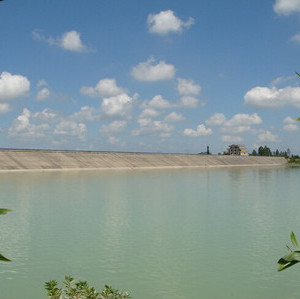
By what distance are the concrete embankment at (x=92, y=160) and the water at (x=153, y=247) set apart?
161 ft

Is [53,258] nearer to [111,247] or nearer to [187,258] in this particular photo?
[111,247]

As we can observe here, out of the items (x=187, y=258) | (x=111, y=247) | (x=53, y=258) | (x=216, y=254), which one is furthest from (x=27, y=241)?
(x=216, y=254)

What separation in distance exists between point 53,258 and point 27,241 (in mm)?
2712

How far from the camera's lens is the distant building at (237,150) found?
610 ft

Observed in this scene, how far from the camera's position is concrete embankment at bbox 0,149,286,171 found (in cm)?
7150

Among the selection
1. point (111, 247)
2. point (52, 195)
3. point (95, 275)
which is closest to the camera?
point (95, 275)

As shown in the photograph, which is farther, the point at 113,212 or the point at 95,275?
the point at 113,212

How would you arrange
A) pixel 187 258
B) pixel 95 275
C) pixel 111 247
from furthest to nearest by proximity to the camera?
pixel 111 247 → pixel 187 258 → pixel 95 275

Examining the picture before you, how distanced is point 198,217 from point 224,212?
2.67 meters

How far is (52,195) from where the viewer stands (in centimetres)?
2995

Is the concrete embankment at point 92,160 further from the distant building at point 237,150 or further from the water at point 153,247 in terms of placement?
the distant building at point 237,150

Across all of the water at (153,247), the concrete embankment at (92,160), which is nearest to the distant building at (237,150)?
the concrete embankment at (92,160)

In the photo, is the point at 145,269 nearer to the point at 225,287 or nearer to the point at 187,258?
the point at 187,258

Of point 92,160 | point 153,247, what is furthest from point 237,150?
point 153,247
